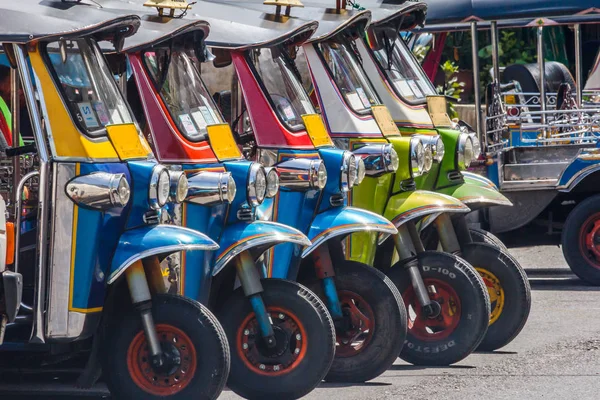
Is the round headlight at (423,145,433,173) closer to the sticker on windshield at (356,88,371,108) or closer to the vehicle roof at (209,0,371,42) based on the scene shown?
the sticker on windshield at (356,88,371,108)

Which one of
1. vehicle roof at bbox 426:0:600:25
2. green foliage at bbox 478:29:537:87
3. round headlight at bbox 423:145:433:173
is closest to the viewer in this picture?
round headlight at bbox 423:145:433:173

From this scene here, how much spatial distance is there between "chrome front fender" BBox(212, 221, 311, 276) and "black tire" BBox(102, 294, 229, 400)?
0.52 metres

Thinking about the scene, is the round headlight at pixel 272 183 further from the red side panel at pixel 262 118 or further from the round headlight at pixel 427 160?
the round headlight at pixel 427 160

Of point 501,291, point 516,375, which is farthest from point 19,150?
point 501,291

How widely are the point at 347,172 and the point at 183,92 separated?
107 cm

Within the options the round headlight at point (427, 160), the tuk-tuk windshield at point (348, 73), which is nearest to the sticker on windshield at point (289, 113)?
the tuk-tuk windshield at point (348, 73)

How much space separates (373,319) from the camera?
774 cm

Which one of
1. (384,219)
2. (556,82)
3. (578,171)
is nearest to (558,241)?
(578,171)

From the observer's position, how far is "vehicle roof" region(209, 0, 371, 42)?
8727 mm

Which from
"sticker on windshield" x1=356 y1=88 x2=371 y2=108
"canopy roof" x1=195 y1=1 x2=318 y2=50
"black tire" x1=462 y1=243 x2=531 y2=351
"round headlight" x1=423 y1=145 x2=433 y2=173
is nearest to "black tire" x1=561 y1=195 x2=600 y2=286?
"black tire" x1=462 y1=243 x2=531 y2=351

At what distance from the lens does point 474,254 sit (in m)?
9.05

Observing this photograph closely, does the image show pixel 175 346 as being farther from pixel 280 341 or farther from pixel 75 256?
pixel 280 341

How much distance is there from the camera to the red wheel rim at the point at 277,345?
22.9ft

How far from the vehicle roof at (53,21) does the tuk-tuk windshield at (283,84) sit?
158 cm
